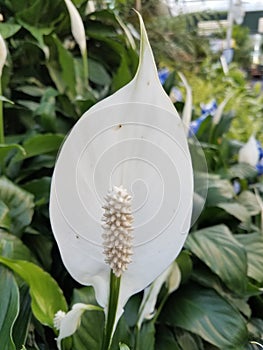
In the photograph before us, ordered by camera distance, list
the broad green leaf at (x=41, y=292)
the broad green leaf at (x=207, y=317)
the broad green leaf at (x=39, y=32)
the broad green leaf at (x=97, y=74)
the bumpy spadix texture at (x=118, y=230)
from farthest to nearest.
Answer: the broad green leaf at (x=97, y=74) → the broad green leaf at (x=39, y=32) → the broad green leaf at (x=207, y=317) → the broad green leaf at (x=41, y=292) → the bumpy spadix texture at (x=118, y=230)

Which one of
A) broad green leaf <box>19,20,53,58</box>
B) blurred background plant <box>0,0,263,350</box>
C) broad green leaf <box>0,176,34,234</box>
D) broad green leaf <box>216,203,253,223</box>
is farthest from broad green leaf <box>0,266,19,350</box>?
broad green leaf <box>19,20,53,58</box>

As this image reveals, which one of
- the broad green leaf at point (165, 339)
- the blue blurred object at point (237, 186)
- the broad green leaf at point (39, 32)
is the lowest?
the blue blurred object at point (237, 186)

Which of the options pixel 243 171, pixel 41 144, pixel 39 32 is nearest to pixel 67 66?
pixel 39 32

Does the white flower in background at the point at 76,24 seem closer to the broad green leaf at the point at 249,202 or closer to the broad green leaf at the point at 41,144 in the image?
the broad green leaf at the point at 41,144

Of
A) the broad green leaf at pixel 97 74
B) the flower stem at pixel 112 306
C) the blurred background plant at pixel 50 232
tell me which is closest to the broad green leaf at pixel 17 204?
the blurred background plant at pixel 50 232

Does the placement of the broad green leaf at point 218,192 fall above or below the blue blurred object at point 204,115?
above

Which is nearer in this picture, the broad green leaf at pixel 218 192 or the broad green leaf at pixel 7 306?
the broad green leaf at pixel 7 306

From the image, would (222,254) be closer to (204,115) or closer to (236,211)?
(236,211)

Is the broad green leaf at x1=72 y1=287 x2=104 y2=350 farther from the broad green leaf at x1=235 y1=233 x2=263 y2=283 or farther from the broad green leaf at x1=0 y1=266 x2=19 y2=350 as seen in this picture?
the broad green leaf at x1=235 y1=233 x2=263 y2=283
